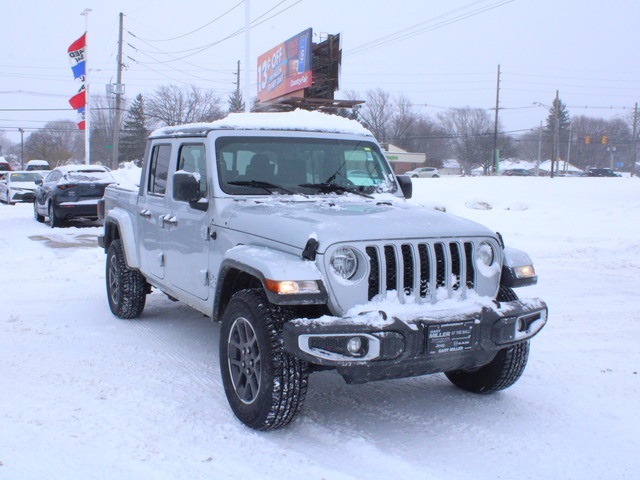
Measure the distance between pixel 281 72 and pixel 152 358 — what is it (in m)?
31.7

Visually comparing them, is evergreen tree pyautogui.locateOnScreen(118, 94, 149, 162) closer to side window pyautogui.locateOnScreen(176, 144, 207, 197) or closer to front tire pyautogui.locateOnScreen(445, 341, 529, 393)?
side window pyautogui.locateOnScreen(176, 144, 207, 197)

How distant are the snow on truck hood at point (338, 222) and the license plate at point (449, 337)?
1.86 ft

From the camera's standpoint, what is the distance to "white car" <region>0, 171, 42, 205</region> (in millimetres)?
24703

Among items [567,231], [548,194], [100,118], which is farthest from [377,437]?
[100,118]

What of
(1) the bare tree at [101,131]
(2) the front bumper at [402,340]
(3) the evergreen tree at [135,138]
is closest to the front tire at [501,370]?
(2) the front bumper at [402,340]

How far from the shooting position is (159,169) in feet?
20.1

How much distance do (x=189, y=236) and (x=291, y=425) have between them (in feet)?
5.90

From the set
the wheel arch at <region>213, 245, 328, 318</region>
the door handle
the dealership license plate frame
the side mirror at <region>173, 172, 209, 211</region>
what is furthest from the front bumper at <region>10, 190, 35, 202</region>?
the dealership license plate frame

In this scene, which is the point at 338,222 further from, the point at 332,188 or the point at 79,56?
the point at 79,56

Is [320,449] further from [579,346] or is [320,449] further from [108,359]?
[579,346]

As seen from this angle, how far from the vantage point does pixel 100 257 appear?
11.1 m

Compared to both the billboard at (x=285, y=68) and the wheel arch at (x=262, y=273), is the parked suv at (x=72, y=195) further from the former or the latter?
the billboard at (x=285, y=68)

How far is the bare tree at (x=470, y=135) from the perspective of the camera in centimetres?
8856

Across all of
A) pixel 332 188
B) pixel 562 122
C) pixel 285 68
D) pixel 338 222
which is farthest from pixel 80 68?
pixel 562 122
